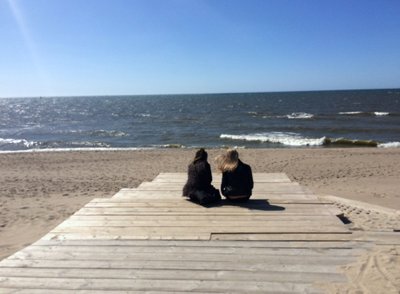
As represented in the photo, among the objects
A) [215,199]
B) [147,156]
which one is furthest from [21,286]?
[147,156]

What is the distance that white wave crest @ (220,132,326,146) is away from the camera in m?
24.9

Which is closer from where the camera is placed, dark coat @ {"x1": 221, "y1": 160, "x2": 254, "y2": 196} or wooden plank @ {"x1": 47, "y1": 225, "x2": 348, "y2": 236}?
wooden plank @ {"x1": 47, "y1": 225, "x2": 348, "y2": 236}

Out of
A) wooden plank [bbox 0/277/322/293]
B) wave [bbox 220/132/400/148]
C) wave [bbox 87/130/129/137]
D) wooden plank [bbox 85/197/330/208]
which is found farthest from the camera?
wave [bbox 87/130/129/137]

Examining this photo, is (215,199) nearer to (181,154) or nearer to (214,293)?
(214,293)

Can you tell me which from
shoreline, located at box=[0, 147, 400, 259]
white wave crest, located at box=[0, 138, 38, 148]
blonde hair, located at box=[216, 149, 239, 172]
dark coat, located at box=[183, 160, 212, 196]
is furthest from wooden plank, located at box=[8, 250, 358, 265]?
white wave crest, located at box=[0, 138, 38, 148]

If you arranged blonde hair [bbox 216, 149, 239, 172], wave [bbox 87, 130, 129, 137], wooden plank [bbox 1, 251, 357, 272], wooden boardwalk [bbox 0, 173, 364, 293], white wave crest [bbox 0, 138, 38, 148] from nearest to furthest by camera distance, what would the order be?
wooden boardwalk [bbox 0, 173, 364, 293] → wooden plank [bbox 1, 251, 357, 272] → blonde hair [bbox 216, 149, 239, 172] → white wave crest [bbox 0, 138, 38, 148] → wave [bbox 87, 130, 129, 137]

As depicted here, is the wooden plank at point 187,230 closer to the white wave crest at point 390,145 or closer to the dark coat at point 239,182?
the dark coat at point 239,182

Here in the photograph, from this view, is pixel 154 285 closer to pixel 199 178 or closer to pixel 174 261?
pixel 174 261

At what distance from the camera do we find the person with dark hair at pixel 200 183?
5766mm

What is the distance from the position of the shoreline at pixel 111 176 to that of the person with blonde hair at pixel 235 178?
2.96 metres

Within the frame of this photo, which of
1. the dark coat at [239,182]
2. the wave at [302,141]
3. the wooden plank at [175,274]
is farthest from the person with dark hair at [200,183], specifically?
the wave at [302,141]

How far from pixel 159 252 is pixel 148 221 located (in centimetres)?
106

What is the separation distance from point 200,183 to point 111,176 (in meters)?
8.92

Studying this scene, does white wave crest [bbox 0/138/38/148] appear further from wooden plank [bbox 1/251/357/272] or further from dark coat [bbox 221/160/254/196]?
wooden plank [bbox 1/251/357/272]
